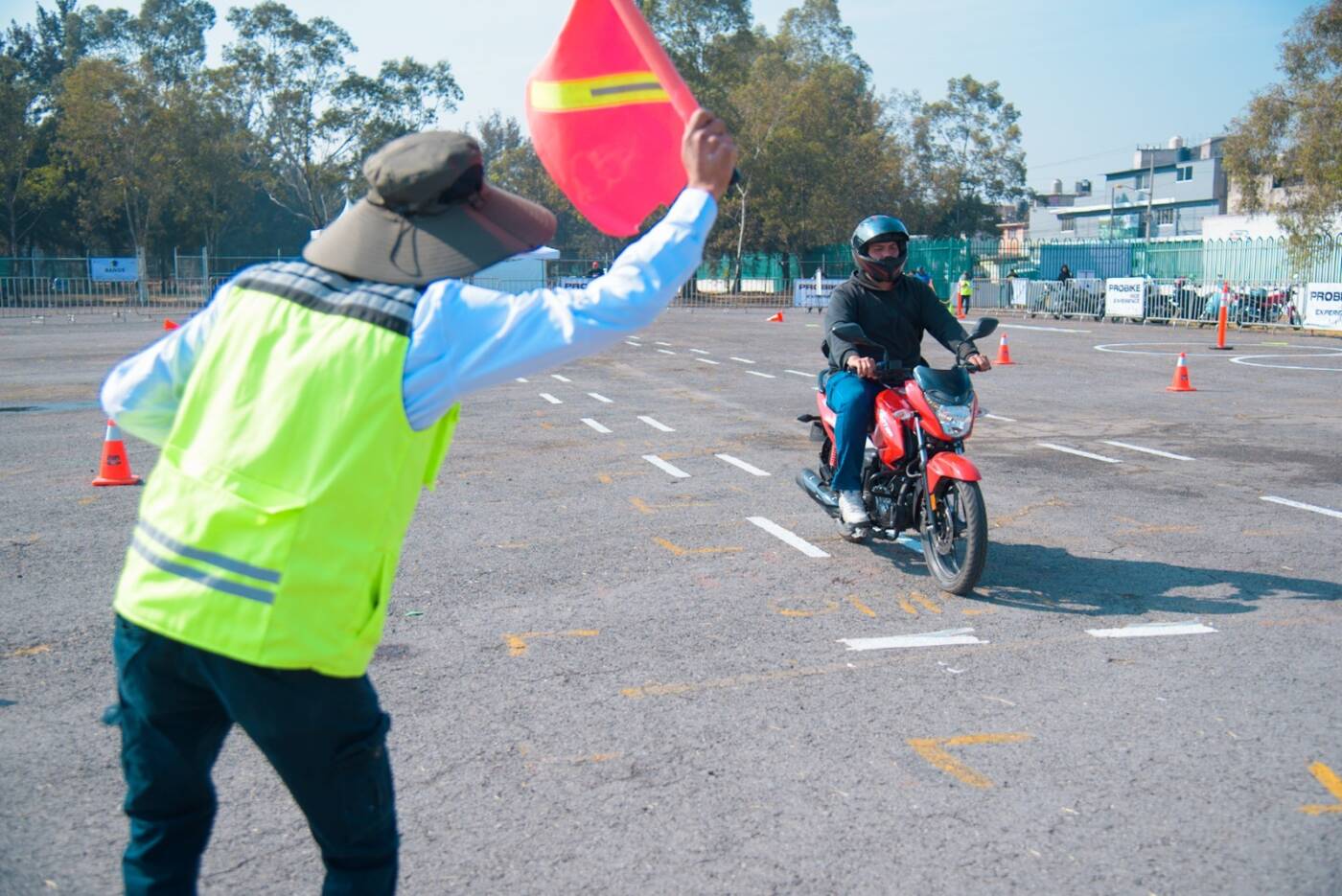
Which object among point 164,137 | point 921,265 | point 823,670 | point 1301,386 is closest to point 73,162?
point 164,137

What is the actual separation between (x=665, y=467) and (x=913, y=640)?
475 cm

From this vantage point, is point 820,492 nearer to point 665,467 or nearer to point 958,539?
point 958,539

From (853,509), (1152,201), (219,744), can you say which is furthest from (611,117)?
(1152,201)

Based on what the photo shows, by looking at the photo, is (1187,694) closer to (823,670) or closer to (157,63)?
(823,670)

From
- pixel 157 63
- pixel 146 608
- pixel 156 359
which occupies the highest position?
pixel 157 63

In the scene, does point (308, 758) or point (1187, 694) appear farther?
point (1187, 694)

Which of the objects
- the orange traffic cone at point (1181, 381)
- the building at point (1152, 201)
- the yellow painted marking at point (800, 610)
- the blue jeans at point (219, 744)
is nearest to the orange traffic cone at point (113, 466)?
the yellow painted marking at point (800, 610)

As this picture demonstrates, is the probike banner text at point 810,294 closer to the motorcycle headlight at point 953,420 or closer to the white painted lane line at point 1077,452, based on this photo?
the white painted lane line at point 1077,452

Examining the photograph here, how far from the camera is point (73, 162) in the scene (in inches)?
2470

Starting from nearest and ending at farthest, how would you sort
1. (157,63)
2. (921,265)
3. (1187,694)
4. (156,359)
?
(156,359) → (1187,694) → (921,265) → (157,63)

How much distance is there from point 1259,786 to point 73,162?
Answer: 226ft

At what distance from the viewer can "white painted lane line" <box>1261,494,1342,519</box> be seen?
26.9ft

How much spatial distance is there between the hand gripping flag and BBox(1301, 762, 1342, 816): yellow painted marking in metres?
2.74

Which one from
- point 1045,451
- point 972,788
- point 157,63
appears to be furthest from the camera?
point 157,63
